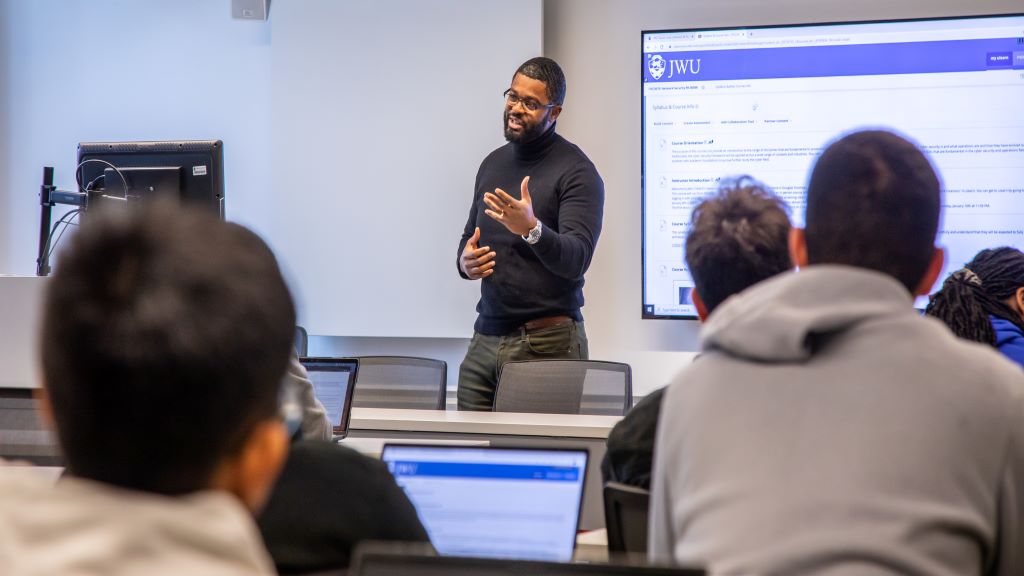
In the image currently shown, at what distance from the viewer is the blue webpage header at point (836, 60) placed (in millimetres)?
4160

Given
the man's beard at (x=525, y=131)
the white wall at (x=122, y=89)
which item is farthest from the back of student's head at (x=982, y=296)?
the white wall at (x=122, y=89)

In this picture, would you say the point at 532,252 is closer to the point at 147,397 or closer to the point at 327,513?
the point at 327,513

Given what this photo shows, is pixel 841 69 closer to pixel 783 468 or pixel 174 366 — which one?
pixel 783 468

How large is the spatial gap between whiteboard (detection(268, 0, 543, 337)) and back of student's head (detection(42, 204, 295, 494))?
387cm

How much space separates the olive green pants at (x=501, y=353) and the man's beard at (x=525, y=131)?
2.35 feet

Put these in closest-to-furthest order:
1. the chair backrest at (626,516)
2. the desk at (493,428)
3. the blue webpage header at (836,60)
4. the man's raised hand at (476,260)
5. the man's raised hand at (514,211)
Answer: the chair backrest at (626,516) → the desk at (493,428) → the man's raised hand at (514,211) → the man's raised hand at (476,260) → the blue webpage header at (836,60)

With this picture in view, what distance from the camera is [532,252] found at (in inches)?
140

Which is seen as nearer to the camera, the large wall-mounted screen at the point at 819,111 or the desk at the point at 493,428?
the desk at the point at 493,428

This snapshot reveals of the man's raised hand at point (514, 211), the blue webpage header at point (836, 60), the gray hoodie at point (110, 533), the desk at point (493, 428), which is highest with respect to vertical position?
the blue webpage header at point (836, 60)

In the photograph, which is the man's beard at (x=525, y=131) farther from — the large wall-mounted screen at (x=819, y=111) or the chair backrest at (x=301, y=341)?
the chair backrest at (x=301, y=341)

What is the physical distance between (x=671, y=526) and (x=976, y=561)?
357 mm

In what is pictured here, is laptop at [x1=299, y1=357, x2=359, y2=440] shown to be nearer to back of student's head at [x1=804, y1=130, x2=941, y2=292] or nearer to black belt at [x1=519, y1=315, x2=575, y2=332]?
black belt at [x1=519, y1=315, x2=575, y2=332]

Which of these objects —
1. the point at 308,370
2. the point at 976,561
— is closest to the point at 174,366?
the point at 976,561

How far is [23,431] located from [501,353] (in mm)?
1773
